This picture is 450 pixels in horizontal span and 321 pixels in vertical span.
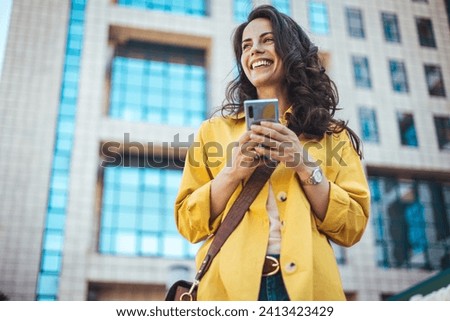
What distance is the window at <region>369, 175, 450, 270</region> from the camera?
1072 cm

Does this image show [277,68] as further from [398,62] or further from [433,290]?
[398,62]

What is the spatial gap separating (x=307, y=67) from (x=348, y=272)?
953 centimetres

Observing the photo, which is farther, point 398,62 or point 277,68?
point 398,62

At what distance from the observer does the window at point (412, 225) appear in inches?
Answer: 422

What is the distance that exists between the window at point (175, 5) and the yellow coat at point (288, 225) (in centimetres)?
1027

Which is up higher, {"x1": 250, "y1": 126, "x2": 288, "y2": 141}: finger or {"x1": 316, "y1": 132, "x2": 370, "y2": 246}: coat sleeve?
{"x1": 250, "y1": 126, "x2": 288, "y2": 141}: finger

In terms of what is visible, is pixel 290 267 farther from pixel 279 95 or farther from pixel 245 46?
pixel 245 46

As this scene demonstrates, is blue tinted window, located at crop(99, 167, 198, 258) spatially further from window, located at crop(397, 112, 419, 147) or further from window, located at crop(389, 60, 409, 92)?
window, located at crop(389, 60, 409, 92)

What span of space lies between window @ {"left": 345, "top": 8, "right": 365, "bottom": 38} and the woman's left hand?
849 cm

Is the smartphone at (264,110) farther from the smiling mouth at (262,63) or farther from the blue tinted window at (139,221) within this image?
the blue tinted window at (139,221)

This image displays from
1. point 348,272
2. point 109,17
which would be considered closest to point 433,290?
Answer: point 348,272

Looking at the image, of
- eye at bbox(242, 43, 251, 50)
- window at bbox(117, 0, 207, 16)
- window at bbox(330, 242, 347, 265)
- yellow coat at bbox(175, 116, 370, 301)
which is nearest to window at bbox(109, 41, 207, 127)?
window at bbox(117, 0, 207, 16)
